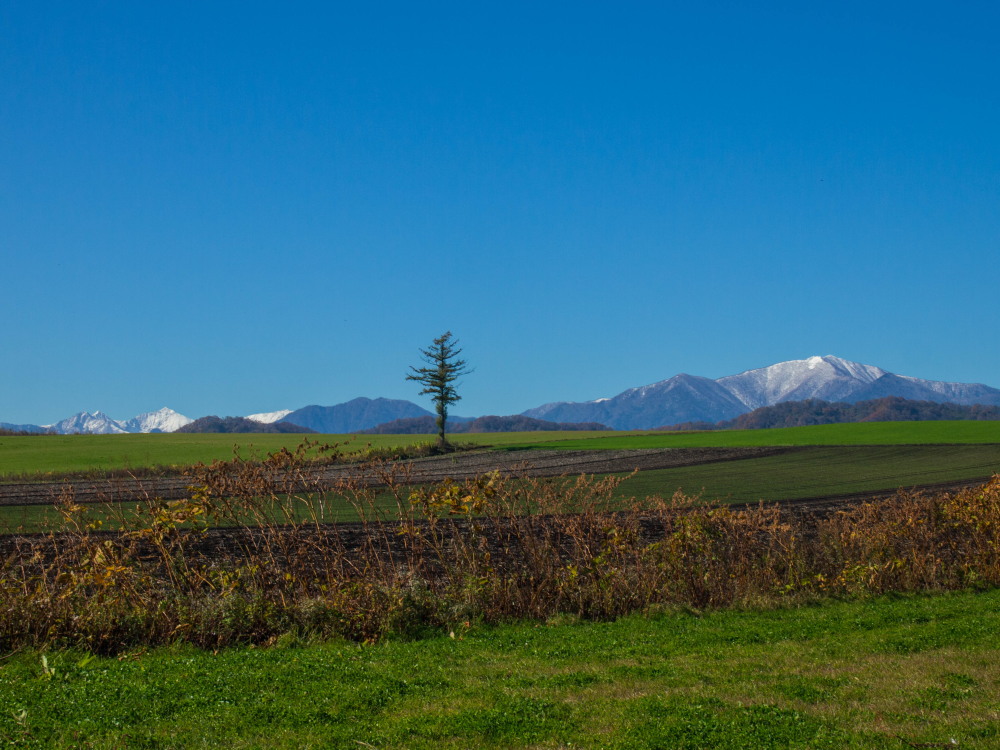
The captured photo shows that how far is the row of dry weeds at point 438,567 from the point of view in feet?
29.4

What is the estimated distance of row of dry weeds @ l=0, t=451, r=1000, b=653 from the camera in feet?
29.4

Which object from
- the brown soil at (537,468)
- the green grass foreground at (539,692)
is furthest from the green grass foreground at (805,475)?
the green grass foreground at (539,692)

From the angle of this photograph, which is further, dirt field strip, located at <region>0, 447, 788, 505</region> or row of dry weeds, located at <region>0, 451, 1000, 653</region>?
dirt field strip, located at <region>0, 447, 788, 505</region>

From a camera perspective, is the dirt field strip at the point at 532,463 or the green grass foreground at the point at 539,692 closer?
the green grass foreground at the point at 539,692

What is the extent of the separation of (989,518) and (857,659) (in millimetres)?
7142

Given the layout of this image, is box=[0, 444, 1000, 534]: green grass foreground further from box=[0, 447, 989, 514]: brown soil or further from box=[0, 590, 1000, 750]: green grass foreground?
box=[0, 590, 1000, 750]: green grass foreground

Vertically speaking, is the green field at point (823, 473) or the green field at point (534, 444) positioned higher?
the green field at point (534, 444)

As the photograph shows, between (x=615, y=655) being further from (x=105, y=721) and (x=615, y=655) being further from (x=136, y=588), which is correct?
(x=136, y=588)

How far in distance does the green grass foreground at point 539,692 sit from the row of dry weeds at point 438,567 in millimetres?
546

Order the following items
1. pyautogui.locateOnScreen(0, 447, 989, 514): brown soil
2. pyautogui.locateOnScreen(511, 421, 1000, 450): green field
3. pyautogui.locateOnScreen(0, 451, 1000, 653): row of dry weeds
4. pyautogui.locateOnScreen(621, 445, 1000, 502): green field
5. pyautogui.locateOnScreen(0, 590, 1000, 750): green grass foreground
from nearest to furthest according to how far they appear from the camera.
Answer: pyautogui.locateOnScreen(0, 590, 1000, 750): green grass foreground
pyautogui.locateOnScreen(0, 451, 1000, 653): row of dry weeds
pyautogui.locateOnScreen(0, 447, 989, 514): brown soil
pyautogui.locateOnScreen(621, 445, 1000, 502): green field
pyautogui.locateOnScreen(511, 421, 1000, 450): green field

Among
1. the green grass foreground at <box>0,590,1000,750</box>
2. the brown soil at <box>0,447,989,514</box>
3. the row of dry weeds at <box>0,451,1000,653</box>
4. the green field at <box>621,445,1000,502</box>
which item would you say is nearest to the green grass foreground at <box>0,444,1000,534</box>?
the green field at <box>621,445,1000,502</box>

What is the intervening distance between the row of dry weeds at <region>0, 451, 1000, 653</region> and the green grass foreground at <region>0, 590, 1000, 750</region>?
0.55m

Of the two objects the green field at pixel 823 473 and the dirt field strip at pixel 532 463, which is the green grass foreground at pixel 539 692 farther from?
the dirt field strip at pixel 532 463

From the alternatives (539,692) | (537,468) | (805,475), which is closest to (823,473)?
(805,475)
